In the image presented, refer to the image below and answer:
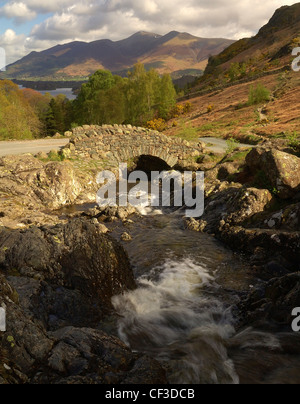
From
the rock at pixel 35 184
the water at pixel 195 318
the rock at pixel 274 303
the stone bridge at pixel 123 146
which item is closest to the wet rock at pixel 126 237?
the water at pixel 195 318

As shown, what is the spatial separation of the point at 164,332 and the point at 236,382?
2.39 metres

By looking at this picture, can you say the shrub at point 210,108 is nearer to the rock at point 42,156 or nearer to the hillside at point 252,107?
the hillside at point 252,107

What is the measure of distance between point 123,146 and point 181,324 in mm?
15634

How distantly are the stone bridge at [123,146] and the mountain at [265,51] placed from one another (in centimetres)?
4409

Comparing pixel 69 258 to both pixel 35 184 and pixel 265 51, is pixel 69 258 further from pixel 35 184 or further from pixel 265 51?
pixel 265 51

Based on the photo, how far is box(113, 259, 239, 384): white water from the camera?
5.08 m

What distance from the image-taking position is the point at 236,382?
473 cm

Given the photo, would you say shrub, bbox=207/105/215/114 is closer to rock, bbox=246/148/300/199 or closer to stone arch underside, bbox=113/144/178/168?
stone arch underside, bbox=113/144/178/168

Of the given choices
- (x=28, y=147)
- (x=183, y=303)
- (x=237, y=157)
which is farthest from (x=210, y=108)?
(x=183, y=303)

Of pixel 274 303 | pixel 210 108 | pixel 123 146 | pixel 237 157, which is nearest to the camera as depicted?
pixel 274 303

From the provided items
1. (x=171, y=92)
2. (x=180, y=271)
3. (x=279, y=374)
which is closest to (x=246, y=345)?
(x=279, y=374)

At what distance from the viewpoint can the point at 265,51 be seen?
3071 inches

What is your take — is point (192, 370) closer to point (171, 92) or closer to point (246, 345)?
point (246, 345)
